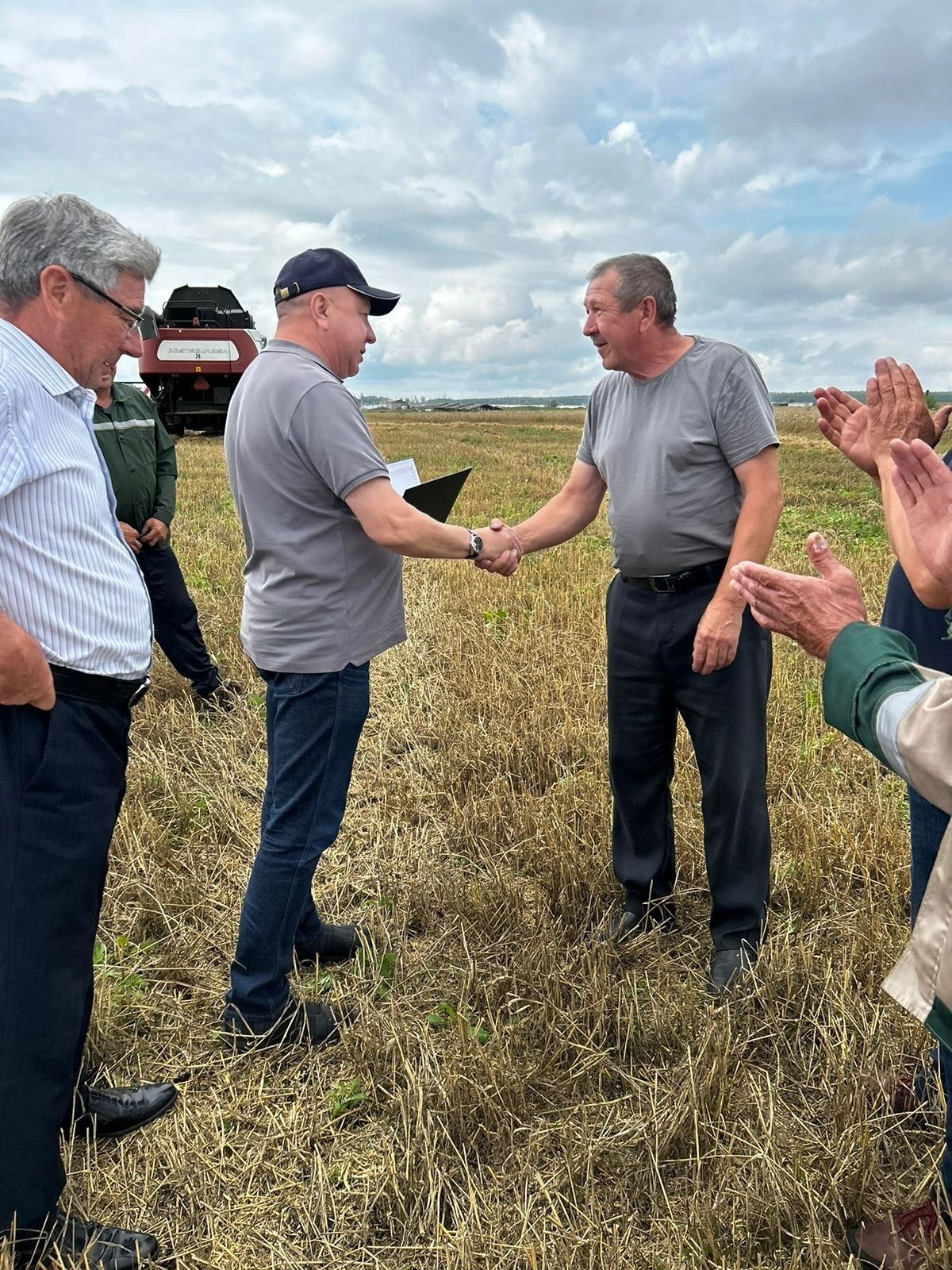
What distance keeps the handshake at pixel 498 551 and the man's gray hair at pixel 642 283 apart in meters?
0.89

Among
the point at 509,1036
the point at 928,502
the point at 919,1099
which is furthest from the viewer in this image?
the point at 509,1036

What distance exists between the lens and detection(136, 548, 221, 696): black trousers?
5.23 meters

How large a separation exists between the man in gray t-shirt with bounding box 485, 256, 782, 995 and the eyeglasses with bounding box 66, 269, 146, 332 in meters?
1.54

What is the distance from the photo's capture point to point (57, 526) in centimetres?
190

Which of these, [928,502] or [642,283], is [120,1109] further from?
[642,283]

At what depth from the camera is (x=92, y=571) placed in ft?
6.49

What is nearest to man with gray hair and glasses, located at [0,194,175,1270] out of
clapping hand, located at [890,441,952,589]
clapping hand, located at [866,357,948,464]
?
clapping hand, located at [890,441,952,589]

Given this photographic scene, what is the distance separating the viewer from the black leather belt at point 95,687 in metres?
1.94

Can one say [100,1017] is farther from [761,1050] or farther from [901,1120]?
[901,1120]

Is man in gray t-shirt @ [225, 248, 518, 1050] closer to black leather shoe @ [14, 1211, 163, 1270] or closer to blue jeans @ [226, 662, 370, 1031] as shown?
blue jeans @ [226, 662, 370, 1031]

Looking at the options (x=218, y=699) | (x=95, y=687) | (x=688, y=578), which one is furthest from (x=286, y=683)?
(x=218, y=699)

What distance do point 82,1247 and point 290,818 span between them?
1.17 metres

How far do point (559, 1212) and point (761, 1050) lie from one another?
88cm

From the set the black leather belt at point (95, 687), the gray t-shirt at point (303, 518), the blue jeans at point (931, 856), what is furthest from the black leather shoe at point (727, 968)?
the black leather belt at point (95, 687)
